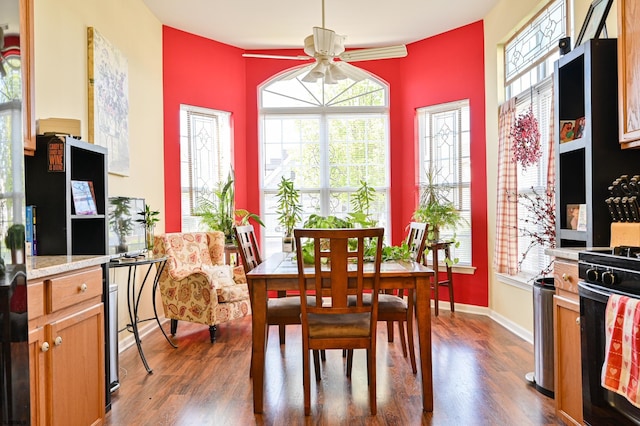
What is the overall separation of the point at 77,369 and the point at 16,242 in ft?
4.26

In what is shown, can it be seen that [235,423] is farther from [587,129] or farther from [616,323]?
[587,129]

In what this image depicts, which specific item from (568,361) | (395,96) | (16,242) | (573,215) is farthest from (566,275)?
(395,96)

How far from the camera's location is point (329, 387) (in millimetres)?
2955

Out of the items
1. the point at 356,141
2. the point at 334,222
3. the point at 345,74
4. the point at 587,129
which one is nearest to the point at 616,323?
the point at 587,129

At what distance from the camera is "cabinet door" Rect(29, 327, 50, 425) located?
1815 mm

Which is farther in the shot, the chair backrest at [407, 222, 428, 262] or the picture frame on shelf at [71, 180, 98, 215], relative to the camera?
the chair backrest at [407, 222, 428, 262]

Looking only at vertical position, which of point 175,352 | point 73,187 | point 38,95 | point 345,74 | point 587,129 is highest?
point 345,74

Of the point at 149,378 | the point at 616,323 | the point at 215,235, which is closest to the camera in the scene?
the point at 616,323

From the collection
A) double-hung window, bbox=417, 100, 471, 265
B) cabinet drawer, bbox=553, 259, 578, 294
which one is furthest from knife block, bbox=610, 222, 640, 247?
double-hung window, bbox=417, 100, 471, 265

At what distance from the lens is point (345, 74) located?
3666 millimetres

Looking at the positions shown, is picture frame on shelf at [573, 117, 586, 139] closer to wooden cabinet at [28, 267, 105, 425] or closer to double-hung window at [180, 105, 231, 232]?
wooden cabinet at [28, 267, 105, 425]

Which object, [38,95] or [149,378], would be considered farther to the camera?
[149,378]

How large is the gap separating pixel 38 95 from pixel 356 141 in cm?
389

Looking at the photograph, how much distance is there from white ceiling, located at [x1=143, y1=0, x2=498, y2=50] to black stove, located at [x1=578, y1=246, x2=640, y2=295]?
3395mm
